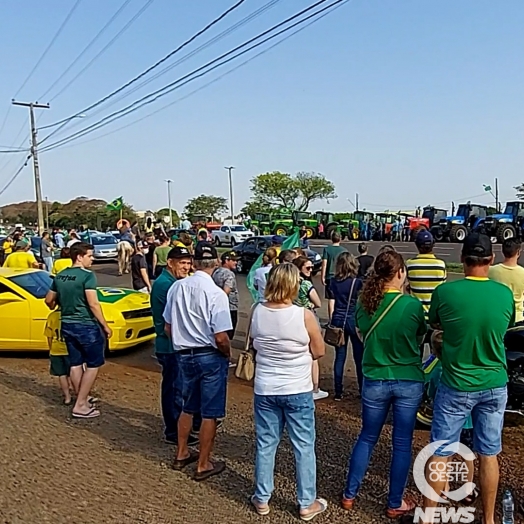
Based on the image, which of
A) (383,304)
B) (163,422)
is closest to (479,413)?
(383,304)

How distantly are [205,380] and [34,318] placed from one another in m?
5.42

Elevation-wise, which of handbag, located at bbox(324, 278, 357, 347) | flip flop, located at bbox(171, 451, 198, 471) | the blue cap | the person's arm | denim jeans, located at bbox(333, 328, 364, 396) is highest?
the blue cap

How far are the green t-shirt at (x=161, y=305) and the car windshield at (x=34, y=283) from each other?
4528 millimetres

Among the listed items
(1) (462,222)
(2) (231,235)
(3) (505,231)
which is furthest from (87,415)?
(2) (231,235)

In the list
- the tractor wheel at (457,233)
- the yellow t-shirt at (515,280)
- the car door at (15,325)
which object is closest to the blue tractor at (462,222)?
the tractor wheel at (457,233)

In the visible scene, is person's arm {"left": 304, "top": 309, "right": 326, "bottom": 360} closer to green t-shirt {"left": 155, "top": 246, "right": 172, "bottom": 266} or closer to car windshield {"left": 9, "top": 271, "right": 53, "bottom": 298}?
car windshield {"left": 9, "top": 271, "right": 53, "bottom": 298}

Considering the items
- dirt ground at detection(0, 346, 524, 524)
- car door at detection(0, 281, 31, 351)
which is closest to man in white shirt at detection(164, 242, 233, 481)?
dirt ground at detection(0, 346, 524, 524)

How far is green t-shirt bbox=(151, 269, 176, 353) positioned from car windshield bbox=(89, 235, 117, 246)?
2635cm

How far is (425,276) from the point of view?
6555 millimetres

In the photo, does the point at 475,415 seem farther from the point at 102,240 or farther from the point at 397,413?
the point at 102,240

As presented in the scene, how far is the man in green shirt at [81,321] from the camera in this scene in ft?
21.6

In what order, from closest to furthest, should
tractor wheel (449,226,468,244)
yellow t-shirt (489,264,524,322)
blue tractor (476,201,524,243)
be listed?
yellow t-shirt (489,264,524,322)
blue tractor (476,201,524,243)
tractor wheel (449,226,468,244)

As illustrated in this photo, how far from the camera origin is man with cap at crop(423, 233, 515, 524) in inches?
145

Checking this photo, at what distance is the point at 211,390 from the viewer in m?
4.86
